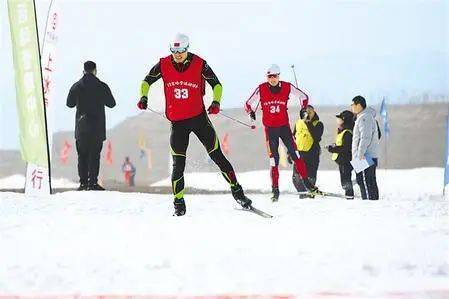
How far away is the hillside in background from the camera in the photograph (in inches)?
499

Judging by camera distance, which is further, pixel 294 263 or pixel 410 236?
pixel 410 236

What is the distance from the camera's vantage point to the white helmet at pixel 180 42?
187 inches

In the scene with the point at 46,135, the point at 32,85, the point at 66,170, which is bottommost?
the point at 66,170

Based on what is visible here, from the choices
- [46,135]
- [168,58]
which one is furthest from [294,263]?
[46,135]

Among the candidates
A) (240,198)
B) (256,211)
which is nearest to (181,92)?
(240,198)

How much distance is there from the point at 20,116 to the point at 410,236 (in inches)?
175

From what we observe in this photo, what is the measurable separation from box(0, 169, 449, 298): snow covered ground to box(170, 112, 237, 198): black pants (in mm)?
362

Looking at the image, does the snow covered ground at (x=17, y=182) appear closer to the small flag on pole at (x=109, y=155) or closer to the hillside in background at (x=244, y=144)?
the hillside in background at (x=244, y=144)

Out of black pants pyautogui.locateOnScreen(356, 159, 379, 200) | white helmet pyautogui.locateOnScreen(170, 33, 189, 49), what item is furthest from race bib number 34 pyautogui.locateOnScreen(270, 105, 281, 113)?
white helmet pyautogui.locateOnScreen(170, 33, 189, 49)

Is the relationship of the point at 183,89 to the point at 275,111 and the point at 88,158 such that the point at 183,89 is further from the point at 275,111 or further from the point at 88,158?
the point at 88,158

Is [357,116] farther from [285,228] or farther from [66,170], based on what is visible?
[66,170]

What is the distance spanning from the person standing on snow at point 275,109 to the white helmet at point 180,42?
4.95 ft

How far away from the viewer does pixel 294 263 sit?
3.57 meters

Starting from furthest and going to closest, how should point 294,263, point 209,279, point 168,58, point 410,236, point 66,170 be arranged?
point 66,170, point 168,58, point 410,236, point 294,263, point 209,279
